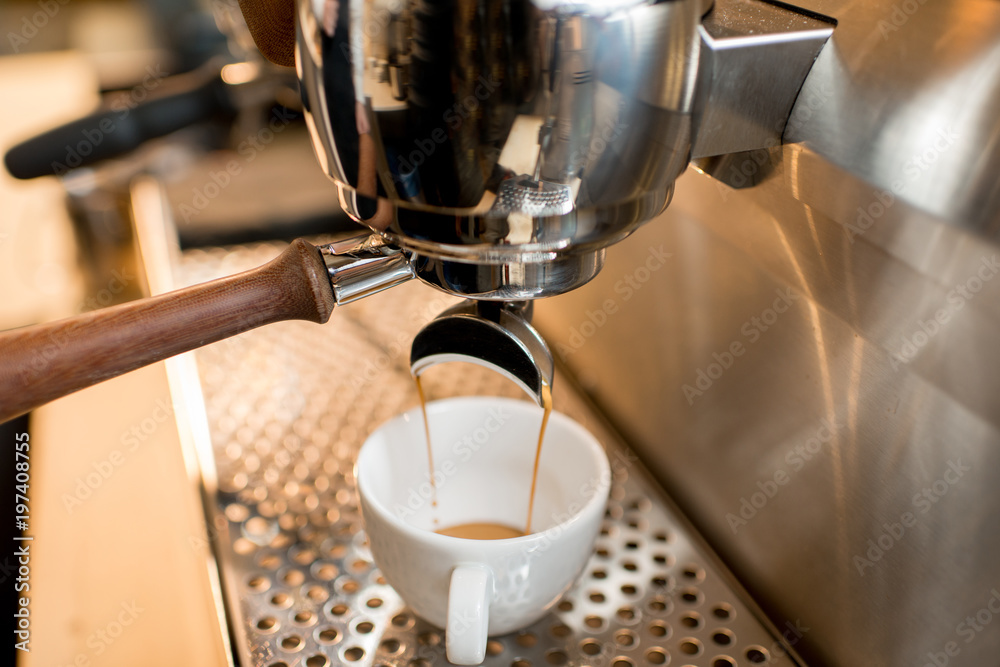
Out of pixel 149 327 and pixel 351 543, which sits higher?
pixel 149 327

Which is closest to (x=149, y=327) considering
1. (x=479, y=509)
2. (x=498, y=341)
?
(x=498, y=341)

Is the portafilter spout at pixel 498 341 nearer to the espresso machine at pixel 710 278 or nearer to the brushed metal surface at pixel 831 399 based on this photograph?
the espresso machine at pixel 710 278

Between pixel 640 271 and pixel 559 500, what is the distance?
0.45 feet

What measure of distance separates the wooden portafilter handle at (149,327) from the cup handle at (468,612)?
0.12 metres

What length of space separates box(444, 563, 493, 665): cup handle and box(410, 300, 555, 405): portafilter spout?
0.08 m

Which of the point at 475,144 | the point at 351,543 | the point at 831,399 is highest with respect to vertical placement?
the point at 475,144

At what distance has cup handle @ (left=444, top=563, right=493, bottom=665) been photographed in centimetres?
31

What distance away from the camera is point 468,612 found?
0.31 meters

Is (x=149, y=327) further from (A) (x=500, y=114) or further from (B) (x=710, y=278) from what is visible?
(B) (x=710, y=278)

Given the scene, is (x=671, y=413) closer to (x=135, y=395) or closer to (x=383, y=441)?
(x=383, y=441)

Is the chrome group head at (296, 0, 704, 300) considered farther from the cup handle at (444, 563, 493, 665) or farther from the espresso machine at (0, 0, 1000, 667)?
the cup handle at (444, 563, 493, 665)

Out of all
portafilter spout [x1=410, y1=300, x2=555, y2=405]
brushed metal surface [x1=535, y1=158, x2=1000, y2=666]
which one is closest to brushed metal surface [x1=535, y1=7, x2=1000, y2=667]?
brushed metal surface [x1=535, y1=158, x2=1000, y2=666]

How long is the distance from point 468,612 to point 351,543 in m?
0.13

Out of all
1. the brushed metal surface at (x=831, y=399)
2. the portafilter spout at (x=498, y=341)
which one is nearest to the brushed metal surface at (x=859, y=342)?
the brushed metal surface at (x=831, y=399)
